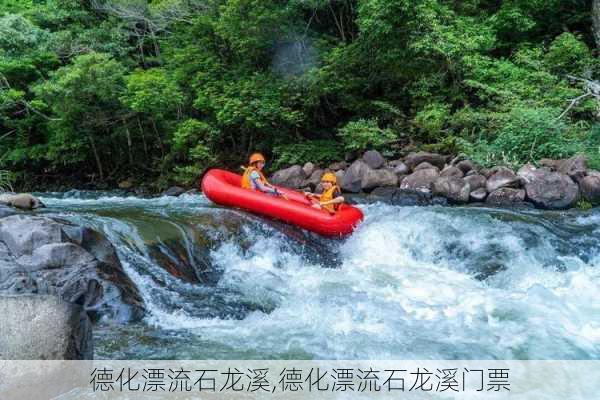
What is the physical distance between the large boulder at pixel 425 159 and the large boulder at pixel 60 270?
6.61m

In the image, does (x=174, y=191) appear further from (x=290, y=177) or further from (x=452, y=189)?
(x=452, y=189)

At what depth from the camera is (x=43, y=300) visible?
2.54 m

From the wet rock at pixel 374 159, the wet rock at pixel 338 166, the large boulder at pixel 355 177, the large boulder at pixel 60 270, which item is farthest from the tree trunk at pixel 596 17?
the large boulder at pixel 60 270

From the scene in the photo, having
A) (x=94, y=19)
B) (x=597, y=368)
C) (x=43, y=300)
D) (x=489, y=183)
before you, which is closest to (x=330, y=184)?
(x=489, y=183)

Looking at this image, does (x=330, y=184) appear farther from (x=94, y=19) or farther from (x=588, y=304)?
(x=94, y=19)

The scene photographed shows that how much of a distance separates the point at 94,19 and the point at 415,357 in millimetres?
14006

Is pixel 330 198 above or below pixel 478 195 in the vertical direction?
above

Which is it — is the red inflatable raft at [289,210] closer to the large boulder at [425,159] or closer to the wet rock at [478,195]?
the wet rock at [478,195]

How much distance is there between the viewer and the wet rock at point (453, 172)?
8.84 metres

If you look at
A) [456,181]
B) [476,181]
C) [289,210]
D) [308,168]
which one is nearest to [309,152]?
[308,168]

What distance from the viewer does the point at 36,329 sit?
247 centimetres

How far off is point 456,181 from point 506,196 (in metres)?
0.83

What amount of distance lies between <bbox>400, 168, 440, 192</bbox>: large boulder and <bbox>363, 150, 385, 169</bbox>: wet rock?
2.71ft

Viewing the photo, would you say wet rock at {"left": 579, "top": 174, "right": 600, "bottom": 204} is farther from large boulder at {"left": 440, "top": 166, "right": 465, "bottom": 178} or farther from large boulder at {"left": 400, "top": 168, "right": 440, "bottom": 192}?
large boulder at {"left": 400, "top": 168, "right": 440, "bottom": 192}
